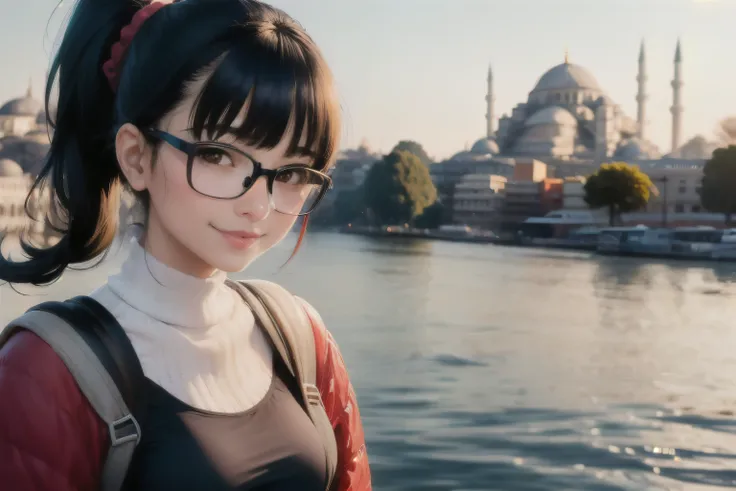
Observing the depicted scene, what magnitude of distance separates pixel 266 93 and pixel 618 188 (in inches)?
1119

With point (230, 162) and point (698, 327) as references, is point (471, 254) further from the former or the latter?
point (230, 162)

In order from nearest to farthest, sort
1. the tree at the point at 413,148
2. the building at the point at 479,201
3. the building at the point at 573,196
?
the building at the point at 573,196
the building at the point at 479,201
the tree at the point at 413,148

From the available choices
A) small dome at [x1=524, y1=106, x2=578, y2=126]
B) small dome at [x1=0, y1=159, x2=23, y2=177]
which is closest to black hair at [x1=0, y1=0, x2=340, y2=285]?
small dome at [x1=0, y1=159, x2=23, y2=177]

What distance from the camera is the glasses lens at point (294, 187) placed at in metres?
0.86

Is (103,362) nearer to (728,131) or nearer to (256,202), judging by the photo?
(256,202)

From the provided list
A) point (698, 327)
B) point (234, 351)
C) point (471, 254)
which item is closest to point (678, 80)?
point (471, 254)

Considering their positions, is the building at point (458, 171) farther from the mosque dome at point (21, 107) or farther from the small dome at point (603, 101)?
the mosque dome at point (21, 107)

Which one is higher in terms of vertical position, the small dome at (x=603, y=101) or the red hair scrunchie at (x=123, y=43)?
the small dome at (x=603, y=101)

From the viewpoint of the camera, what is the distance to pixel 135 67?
0.83m

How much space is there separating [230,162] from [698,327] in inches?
419

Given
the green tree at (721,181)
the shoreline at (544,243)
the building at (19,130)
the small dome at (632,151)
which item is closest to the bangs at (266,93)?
the shoreline at (544,243)

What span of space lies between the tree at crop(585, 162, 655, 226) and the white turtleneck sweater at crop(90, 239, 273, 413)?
28322mm

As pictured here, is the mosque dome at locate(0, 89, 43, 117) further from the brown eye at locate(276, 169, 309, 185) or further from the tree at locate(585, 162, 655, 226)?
the brown eye at locate(276, 169, 309, 185)

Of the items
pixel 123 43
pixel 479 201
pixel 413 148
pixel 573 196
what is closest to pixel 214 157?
pixel 123 43
